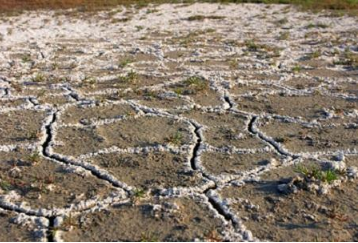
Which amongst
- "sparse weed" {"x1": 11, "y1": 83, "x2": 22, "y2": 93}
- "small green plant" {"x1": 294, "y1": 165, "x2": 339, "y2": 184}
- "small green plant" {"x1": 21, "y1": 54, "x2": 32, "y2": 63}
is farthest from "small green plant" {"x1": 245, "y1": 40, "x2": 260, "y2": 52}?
"small green plant" {"x1": 294, "y1": 165, "x2": 339, "y2": 184}

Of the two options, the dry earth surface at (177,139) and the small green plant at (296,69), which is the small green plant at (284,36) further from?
the small green plant at (296,69)

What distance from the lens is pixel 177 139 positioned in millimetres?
6391

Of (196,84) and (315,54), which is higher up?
(196,84)

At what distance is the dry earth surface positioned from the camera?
15.1ft

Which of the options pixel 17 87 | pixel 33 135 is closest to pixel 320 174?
pixel 33 135

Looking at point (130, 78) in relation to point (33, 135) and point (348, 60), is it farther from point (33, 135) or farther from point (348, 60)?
point (348, 60)

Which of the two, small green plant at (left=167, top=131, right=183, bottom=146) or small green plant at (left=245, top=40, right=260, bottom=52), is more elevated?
small green plant at (left=167, top=131, right=183, bottom=146)

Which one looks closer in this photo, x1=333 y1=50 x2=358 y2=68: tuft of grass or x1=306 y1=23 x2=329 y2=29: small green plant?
x1=333 y1=50 x2=358 y2=68: tuft of grass

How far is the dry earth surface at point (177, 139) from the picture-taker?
181 inches

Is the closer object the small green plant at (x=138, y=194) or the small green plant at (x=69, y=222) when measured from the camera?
the small green plant at (x=69, y=222)

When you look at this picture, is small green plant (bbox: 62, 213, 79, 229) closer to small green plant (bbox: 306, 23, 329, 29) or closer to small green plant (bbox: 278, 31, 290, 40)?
small green plant (bbox: 278, 31, 290, 40)

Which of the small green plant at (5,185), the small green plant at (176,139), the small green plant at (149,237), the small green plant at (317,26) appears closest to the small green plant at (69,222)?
the small green plant at (149,237)

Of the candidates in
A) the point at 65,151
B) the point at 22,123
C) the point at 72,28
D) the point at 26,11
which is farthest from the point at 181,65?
the point at 26,11

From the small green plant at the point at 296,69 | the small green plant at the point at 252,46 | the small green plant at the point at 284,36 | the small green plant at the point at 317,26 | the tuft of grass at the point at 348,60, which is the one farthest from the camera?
the small green plant at the point at 317,26
